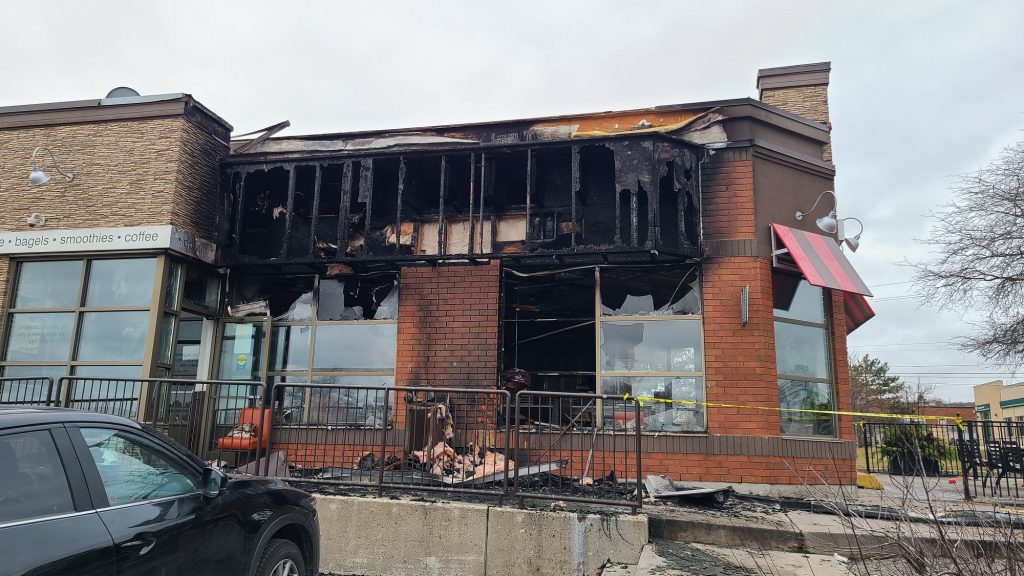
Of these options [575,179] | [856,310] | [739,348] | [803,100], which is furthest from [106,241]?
[856,310]

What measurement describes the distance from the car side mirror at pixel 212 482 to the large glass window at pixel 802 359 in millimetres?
7740

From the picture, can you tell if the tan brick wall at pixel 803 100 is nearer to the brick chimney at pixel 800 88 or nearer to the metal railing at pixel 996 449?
the brick chimney at pixel 800 88

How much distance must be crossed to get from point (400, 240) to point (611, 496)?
555 centimetres

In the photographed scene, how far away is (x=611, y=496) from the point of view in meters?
6.93

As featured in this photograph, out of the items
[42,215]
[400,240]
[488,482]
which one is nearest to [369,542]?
[488,482]

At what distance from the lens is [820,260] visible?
9688 mm

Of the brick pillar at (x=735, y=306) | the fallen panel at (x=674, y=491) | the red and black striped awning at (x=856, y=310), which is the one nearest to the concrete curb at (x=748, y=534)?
the fallen panel at (x=674, y=491)

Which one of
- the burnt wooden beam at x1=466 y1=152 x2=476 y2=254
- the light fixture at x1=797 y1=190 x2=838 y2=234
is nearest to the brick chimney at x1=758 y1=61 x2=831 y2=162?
the light fixture at x1=797 y1=190 x2=838 y2=234

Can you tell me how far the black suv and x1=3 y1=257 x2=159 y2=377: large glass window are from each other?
6.81m

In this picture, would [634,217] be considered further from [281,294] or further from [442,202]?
[281,294]

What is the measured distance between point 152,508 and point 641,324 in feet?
24.6

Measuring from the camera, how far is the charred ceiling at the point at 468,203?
9781mm

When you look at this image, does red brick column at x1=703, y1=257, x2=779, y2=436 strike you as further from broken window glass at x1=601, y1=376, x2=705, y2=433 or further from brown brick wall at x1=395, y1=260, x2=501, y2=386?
brown brick wall at x1=395, y1=260, x2=501, y2=386

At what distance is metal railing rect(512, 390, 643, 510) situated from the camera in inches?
265
